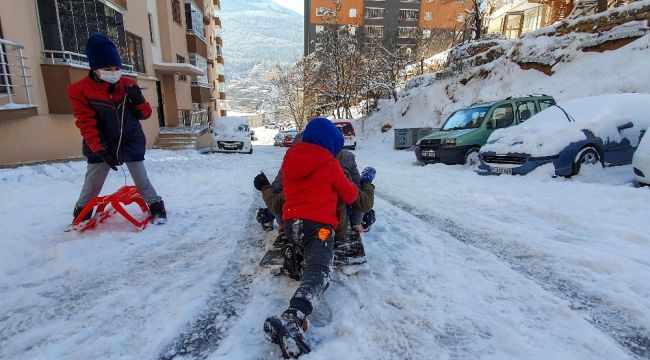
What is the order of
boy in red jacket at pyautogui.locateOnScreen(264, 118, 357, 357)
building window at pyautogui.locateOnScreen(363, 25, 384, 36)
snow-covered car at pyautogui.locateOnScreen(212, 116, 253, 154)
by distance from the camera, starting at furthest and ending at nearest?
building window at pyautogui.locateOnScreen(363, 25, 384, 36), snow-covered car at pyautogui.locateOnScreen(212, 116, 253, 154), boy in red jacket at pyautogui.locateOnScreen(264, 118, 357, 357)

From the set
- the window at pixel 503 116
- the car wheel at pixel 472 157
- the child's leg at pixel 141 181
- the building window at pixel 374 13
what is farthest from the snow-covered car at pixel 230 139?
the building window at pixel 374 13

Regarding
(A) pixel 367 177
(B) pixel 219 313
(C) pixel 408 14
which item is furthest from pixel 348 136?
(C) pixel 408 14

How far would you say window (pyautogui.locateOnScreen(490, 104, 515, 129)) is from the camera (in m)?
8.90

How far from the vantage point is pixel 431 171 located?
8.23 m

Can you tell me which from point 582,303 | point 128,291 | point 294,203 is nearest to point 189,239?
point 128,291

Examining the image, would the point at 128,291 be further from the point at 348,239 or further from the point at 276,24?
the point at 276,24

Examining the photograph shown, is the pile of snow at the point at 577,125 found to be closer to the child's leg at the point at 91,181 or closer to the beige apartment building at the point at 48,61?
the child's leg at the point at 91,181

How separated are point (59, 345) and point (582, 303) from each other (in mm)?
3308

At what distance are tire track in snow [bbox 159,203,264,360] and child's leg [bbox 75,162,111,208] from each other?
190 cm

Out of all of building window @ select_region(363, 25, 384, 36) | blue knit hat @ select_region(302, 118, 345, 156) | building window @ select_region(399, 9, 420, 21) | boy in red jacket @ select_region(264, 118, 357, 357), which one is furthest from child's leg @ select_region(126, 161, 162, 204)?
building window @ select_region(399, 9, 420, 21)

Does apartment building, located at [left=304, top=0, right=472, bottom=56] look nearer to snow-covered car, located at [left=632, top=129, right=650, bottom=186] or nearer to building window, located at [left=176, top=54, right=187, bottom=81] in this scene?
building window, located at [left=176, top=54, right=187, bottom=81]

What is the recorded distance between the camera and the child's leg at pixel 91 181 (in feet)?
12.6

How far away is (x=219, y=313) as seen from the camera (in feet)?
7.64

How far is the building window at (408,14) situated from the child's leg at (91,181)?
6031 centimetres
